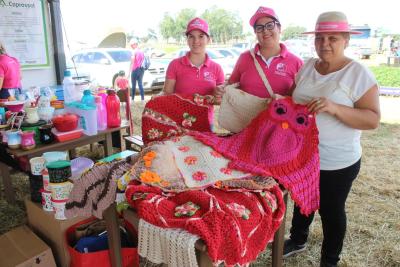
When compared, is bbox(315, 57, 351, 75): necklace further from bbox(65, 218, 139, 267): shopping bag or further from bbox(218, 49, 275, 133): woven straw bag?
bbox(65, 218, 139, 267): shopping bag

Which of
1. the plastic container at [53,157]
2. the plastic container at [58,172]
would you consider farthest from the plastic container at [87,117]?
the plastic container at [58,172]

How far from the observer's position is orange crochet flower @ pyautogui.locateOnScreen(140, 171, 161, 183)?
1.33m

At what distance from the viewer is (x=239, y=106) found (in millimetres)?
1909

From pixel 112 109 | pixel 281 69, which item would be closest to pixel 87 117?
pixel 112 109

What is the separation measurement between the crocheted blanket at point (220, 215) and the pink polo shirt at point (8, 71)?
284 cm

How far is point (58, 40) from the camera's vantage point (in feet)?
15.0

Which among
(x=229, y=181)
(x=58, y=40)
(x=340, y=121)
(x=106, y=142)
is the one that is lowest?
(x=106, y=142)

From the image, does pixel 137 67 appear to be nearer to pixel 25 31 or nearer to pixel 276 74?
pixel 25 31

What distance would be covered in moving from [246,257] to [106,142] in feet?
6.78

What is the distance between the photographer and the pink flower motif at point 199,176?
1.37 meters

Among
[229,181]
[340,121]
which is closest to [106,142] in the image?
[229,181]

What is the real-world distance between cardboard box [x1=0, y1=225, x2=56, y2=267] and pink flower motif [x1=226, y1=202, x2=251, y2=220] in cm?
124

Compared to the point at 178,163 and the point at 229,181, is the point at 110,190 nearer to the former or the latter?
the point at 178,163

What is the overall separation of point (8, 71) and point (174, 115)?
7.99ft
